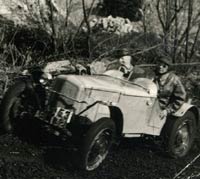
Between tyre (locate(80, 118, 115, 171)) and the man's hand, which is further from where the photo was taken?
the man's hand

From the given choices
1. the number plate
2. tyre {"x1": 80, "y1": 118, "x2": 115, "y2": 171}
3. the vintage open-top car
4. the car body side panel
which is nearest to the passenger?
the vintage open-top car

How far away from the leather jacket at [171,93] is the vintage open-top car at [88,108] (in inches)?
9.0

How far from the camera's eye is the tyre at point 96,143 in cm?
753

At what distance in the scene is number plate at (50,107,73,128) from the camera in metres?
7.80

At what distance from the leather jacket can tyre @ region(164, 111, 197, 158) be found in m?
0.27

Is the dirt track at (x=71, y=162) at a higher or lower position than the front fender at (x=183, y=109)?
lower

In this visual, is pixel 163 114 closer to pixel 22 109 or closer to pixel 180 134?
pixel 180 134

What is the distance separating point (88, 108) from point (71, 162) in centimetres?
82

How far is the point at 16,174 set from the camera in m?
7.03

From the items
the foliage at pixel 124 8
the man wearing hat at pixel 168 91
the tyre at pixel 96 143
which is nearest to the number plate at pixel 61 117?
the tyre at pixel 96 143

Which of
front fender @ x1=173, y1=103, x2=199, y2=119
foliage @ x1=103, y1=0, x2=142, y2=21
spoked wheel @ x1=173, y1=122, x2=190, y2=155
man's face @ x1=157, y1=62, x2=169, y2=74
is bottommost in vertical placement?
spoked wheel @ x1=173, y1=122, x2=190, y2=155

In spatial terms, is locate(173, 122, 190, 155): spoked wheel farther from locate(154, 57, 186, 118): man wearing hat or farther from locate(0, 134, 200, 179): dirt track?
locate(154, 57, 186, 118): man wearing hat

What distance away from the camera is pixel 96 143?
25.7ft

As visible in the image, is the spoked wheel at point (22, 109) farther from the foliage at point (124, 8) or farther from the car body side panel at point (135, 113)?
the foliage at point (124, 8)
